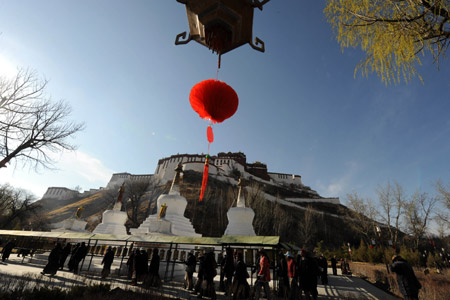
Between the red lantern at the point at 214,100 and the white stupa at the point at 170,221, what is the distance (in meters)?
8.70

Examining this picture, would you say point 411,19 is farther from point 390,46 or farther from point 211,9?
point 211,9

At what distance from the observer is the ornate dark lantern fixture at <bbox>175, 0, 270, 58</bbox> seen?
2.75 m

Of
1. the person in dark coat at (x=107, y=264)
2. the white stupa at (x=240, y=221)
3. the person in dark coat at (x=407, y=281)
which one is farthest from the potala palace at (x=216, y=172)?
the person in dark coat at (x=407, y=281)

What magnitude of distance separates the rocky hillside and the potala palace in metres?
2.40

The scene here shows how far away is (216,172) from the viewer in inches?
1951

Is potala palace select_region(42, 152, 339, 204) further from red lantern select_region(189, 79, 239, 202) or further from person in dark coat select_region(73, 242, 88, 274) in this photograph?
red lantern select_region(189, 79, 239, 202)

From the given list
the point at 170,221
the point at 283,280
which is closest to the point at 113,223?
the point at 170,221

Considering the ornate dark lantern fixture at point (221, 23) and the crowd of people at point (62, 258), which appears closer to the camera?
the ornate dark lantern fixture at point (221, 23)

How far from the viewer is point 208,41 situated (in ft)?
10.5

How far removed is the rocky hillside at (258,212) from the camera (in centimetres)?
2930

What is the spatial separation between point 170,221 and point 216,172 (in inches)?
1485

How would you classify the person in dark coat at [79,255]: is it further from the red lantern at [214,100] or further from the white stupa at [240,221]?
the red lantern at [214,100]

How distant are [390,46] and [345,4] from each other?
1000mm

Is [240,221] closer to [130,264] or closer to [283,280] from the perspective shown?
[130,264]
